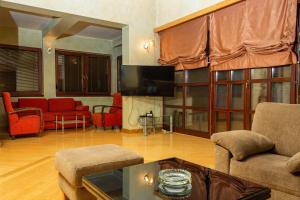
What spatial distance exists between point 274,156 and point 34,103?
5668mm

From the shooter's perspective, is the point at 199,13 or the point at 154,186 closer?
the point at 154,186

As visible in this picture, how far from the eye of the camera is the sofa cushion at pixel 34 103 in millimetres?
5824

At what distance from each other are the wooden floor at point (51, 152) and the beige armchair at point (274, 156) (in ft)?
3.25

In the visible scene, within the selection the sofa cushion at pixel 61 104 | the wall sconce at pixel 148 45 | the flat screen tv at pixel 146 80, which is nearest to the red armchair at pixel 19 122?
the sofa cushion at pixel 61 104

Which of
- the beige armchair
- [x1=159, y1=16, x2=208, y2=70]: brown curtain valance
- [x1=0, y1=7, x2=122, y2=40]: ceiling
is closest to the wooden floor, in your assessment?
the beige armchair

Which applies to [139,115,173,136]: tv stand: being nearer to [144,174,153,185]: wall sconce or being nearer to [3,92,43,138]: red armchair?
[3,92,43,138]: red armchair

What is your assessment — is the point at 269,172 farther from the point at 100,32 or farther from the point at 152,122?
the point at 100,32

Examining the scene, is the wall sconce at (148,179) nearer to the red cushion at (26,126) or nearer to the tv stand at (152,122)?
the tv stand at (152,122)

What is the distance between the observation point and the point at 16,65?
21.1 feet

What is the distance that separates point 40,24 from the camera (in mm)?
6172

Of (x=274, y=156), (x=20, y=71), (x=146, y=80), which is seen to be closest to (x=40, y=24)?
(x=20, y=71)

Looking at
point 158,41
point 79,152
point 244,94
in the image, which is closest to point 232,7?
point 244,94

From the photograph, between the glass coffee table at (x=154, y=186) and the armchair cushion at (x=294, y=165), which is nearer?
the glass coffee table at (x=154, y=186)

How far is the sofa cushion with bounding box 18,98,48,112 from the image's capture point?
19.1 feet
